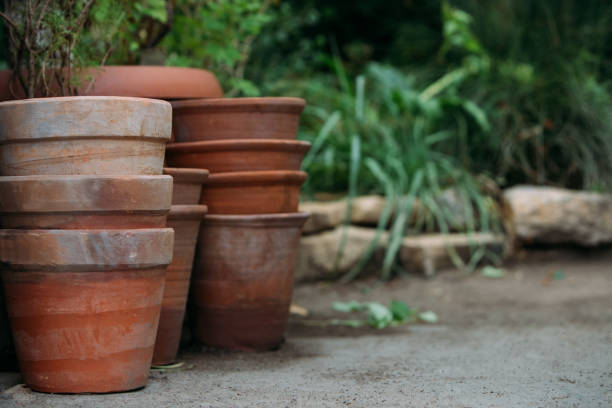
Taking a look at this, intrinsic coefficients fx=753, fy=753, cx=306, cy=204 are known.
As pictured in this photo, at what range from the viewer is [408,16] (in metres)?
7.05

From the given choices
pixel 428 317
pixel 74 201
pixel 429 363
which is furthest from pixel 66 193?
pixel 428 317

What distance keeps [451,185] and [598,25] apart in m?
1.80

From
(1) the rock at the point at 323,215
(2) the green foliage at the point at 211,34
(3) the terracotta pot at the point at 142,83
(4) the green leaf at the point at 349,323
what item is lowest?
(4) the green leaf at the point at 349,323

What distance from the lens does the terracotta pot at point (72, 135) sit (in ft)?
5.96

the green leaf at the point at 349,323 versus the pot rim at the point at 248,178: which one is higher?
the pot rim at the point at 248,178

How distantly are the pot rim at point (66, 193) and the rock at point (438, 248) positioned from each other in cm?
258

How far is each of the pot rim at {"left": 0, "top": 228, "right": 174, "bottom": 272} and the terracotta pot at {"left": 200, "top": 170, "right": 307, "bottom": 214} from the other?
643 millimetres

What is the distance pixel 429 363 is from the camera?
2322 mm

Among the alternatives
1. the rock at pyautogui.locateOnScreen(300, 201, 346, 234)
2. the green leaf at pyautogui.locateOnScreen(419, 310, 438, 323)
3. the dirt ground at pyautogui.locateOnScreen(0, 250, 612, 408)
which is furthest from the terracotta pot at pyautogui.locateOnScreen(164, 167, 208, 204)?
the rock at pyautogui.locateOnScreen(300, 201, 346, 234)

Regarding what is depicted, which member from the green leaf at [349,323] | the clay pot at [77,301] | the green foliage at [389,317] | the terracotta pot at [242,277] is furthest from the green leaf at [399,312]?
the clay pot at [77,301]

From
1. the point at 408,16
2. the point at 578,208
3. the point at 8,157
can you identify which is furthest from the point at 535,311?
the point at 408,16

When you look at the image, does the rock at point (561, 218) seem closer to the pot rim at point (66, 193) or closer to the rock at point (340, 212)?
the rock at point (340, 212)

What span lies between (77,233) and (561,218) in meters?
3.30

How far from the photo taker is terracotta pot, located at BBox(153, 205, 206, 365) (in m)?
2.25
